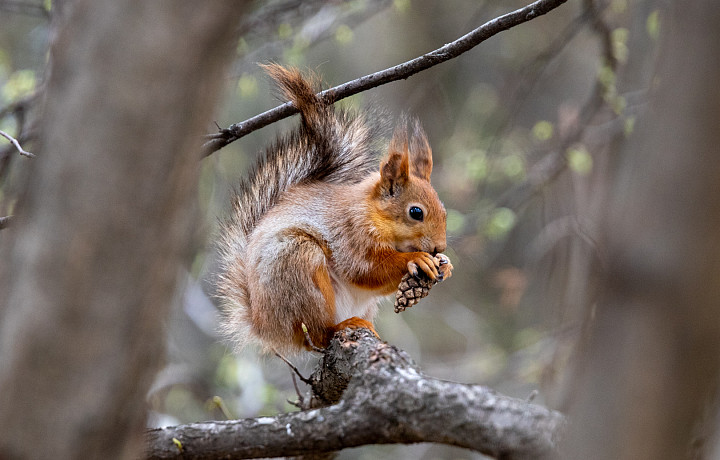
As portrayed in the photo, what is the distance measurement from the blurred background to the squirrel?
0.21 metres

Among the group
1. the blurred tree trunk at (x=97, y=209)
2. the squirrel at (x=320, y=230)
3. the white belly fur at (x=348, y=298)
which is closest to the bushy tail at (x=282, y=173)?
the squirrel at (x=320, y=230)

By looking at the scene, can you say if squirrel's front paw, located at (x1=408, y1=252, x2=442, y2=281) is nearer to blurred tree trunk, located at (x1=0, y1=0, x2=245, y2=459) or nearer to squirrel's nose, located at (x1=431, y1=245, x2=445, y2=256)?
squirrel's nose, located at (x1=431, y1=245, x2=445, y2=256)

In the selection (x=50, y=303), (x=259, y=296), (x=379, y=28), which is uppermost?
(x=379, y=28)

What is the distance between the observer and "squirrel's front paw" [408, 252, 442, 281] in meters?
2.07

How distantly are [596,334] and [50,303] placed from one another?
559 mm

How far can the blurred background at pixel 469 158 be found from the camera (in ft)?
9.97

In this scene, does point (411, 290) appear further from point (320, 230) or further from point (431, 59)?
point (431, 59)

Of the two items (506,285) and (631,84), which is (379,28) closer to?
(631,84)

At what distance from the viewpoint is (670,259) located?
564 mm

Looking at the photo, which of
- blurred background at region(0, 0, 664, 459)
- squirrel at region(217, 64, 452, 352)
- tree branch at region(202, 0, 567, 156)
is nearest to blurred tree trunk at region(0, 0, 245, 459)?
tree branch at region(202, 0, 567, 156)

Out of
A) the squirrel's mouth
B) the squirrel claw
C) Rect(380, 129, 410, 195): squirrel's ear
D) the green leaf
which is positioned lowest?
the squirrel claw

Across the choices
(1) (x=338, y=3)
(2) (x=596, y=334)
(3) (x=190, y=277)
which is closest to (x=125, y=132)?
(2) (x=596, y=334)

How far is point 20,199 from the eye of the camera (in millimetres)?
776

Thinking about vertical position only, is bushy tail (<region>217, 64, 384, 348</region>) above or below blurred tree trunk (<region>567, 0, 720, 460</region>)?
above
